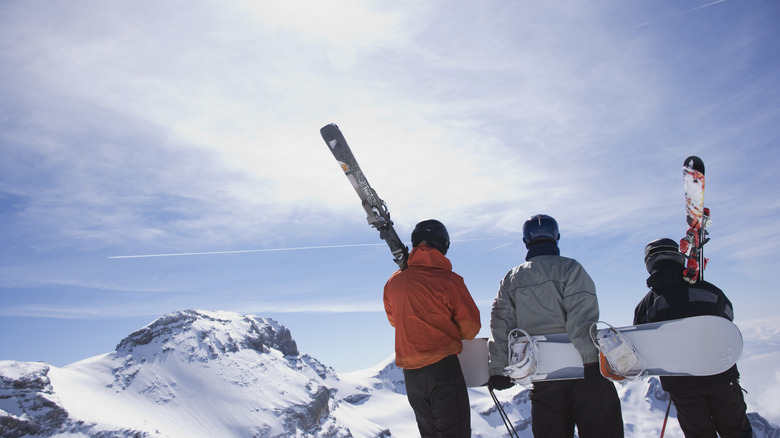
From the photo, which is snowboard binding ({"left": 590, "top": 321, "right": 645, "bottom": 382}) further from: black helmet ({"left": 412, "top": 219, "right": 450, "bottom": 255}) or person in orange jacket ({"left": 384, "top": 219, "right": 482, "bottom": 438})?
black helmet ({"left": 412, "top": 219, "right": 450, "bottom": 255})

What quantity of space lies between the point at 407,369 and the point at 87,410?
8380 inches

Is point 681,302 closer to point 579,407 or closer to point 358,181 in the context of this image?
point 579,407

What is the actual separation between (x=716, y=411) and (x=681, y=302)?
59.3 inches

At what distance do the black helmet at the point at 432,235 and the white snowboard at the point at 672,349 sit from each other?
6.91 ft

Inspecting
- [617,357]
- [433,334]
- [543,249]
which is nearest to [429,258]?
[433,334]

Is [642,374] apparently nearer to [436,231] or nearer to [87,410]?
[436,231]

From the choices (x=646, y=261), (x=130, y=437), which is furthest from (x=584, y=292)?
(x=130, y=437)

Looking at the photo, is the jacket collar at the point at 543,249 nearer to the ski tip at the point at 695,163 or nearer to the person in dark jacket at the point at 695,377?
the person in dark jacket at the point at 695,377

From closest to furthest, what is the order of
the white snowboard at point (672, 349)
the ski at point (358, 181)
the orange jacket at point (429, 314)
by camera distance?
the white snowboard at point (672, 349) < the orange jacket at point (429, 314) < the ski at point (358, 181)

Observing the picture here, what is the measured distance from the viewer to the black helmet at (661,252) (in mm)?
6765

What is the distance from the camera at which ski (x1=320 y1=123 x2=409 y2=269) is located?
9094 mm

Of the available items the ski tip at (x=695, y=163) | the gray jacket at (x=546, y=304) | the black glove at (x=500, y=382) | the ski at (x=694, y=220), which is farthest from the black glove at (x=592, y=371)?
the ski tip at (x=695, y=163)

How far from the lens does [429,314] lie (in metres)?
6.54

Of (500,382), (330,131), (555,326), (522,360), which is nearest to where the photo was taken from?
(522,360)
